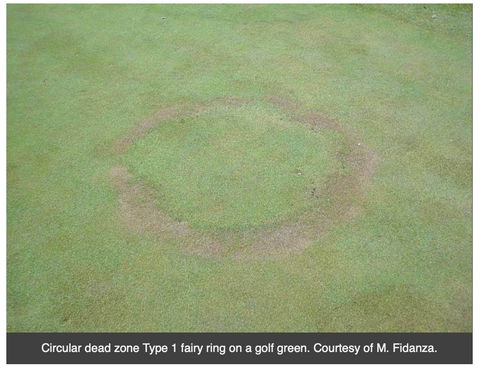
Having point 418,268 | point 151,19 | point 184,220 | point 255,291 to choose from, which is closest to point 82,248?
point 184,220

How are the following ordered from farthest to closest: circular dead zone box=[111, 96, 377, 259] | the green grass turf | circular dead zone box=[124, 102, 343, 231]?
circular dead zone box=[124, 102, 343, 231]
circular dead zone box=[111, 96, 377, 259]
the green grass turf

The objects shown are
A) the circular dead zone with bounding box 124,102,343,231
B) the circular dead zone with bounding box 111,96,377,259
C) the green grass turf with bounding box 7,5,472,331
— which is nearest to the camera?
the green grass turf with bounding box 7,5,472,331

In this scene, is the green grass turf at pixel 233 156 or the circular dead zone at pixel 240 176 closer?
the green grass turf at pixel 233 156

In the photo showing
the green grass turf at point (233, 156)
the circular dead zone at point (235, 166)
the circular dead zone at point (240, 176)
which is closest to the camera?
the green grass turf at point (233, 156)

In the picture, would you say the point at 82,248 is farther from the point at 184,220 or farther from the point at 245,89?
the point at 245,89

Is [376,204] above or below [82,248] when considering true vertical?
above

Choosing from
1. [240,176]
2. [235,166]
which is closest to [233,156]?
[235,166]
